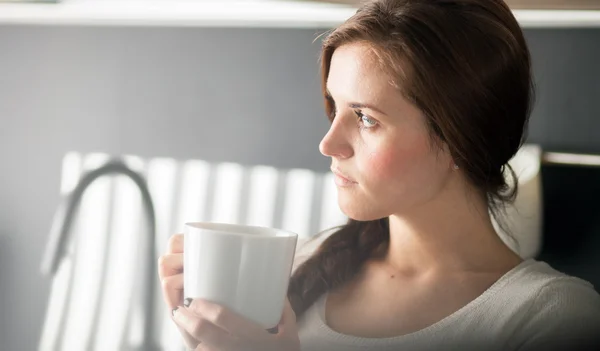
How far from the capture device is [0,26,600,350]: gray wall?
0.43 m

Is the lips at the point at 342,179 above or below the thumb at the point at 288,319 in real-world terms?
above

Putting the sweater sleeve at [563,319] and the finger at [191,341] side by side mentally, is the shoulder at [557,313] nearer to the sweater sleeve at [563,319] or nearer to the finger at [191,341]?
the sweater sleeve at [563,319]

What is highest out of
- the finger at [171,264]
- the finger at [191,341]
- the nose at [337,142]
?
the nose at [337,142]

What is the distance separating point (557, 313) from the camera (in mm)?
360

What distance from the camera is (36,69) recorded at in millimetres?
473

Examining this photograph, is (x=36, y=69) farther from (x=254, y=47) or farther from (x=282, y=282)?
(x=282, y=282)

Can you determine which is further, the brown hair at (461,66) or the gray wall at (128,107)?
the gray wall at (128,107)

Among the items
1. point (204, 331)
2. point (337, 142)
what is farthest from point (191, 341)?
point (337, 142)

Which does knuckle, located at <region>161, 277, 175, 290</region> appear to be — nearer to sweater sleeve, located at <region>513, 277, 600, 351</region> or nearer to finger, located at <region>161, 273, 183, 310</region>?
finger, located at <region>161, 273, 183, 310</region>

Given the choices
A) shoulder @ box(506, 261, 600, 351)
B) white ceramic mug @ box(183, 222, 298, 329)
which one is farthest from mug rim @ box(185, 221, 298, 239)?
shoulder @ box(506, 261, 600, 351)

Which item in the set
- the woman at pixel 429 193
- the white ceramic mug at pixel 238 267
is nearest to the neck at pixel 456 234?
the woman at pixel 429 193

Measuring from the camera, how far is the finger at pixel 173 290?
0.36 meters

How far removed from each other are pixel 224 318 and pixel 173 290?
6cm

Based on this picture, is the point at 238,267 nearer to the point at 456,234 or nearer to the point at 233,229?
the point at 233,229
